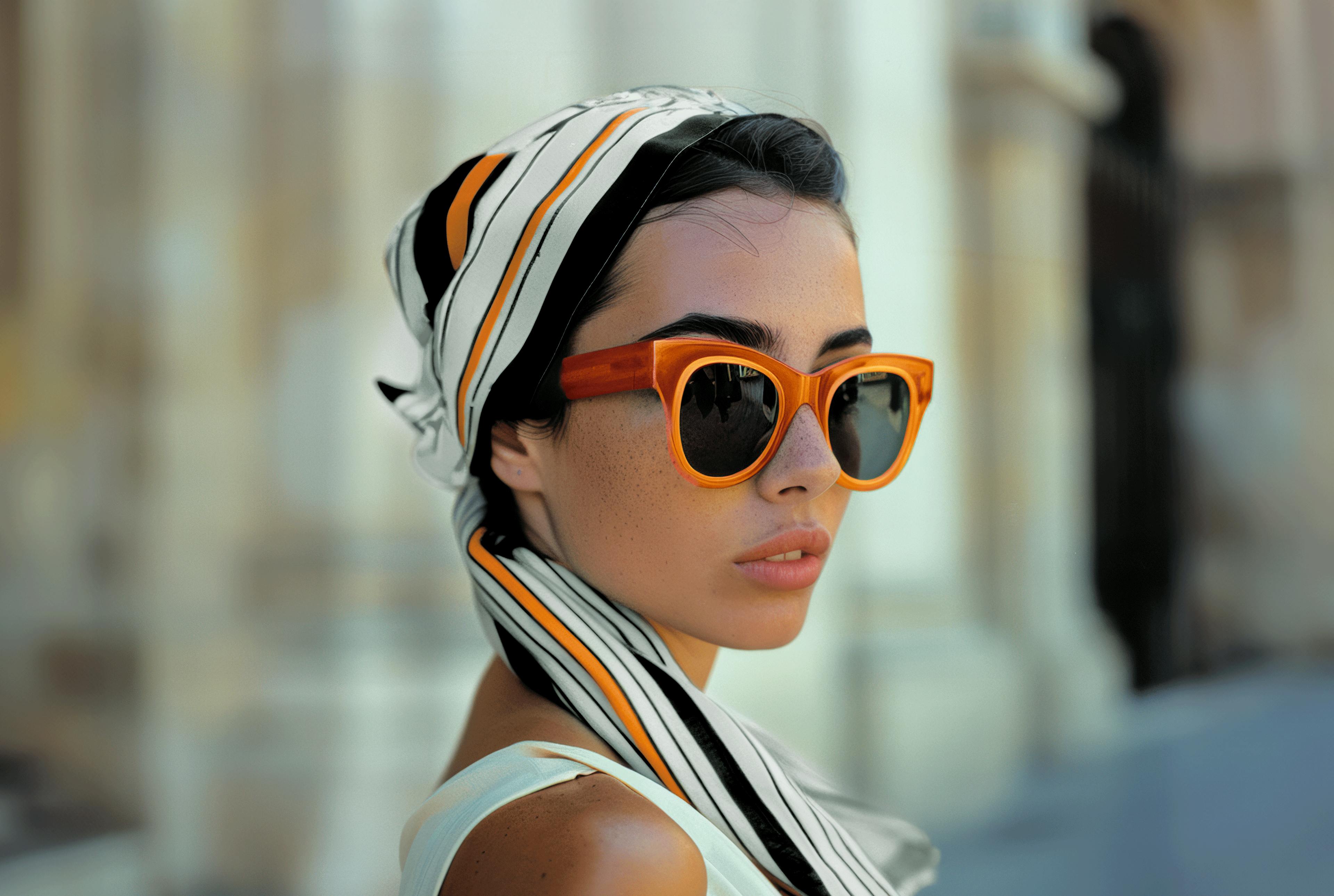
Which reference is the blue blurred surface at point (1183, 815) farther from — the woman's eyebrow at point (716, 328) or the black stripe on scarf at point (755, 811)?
the woman's eyebrow at point (716, 328)

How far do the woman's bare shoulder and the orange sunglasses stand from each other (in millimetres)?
424

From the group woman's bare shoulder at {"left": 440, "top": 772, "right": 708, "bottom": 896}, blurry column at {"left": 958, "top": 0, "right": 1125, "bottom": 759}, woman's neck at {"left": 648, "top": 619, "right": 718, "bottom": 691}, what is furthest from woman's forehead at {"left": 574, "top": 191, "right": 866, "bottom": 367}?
blurry column at {"left": 958, "top": 0, "right": 1125, "bottom": 759}

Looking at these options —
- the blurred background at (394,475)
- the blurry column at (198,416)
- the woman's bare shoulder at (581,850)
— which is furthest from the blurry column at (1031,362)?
the woman's bare shoulder at (581,850)

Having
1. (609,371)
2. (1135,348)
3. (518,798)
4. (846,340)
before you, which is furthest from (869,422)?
(1135,348)

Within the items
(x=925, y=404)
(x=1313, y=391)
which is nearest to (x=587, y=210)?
(x=925, y=404)

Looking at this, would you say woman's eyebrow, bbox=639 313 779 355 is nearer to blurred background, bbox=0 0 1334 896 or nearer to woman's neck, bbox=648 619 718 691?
woman's neck, bbox=648 619 718 691

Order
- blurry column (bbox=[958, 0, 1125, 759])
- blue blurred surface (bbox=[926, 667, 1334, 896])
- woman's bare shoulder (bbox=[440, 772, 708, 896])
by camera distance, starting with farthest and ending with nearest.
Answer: blurry column (bbox=[958, 0, 1125, 759]) < blue blurred surface (bbox=[926, 667, 1334, 896]) < woman's bare shoulder (bbox=[440, 772, 708, 896])

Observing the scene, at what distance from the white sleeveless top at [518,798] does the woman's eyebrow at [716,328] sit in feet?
1.70

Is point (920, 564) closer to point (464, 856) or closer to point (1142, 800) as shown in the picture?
point (1142, 800)

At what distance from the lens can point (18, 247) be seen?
4.33 m

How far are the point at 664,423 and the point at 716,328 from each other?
5.4 inches

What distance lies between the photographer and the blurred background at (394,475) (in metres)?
4.33

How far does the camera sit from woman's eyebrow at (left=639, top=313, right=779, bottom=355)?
1.25 m

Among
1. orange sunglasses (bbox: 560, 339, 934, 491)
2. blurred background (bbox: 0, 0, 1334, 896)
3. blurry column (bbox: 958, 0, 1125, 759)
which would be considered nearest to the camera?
orange sunglasses (bbox: 560, 339, 934, 491)
